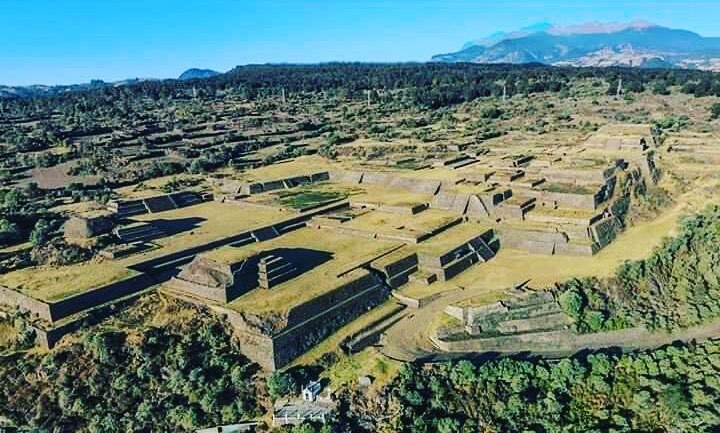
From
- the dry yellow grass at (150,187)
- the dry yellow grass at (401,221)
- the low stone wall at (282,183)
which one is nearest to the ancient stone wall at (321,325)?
the dry yellow grass at (401,221)

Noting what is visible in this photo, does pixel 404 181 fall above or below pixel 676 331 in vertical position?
above

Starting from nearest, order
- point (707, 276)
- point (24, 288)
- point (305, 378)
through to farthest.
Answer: point (305, 378), point (24, 288), point (707, 276)

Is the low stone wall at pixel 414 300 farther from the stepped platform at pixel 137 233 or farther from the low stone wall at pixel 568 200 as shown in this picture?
the stepped platform at pixel 137 233

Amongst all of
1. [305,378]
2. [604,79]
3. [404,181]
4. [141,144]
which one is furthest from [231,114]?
[305,378]

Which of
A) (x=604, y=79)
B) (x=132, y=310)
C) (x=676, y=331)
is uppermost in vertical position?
(x=604, y=79)

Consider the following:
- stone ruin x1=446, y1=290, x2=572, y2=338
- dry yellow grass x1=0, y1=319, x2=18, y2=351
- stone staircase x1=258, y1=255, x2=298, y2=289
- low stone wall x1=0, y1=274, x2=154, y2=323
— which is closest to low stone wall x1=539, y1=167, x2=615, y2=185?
stone ruin x1=446, y1=290, x2=572, y2=338

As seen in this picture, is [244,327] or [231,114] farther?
[231,114]

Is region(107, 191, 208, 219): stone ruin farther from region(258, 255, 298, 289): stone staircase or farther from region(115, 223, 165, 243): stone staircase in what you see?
region(258, 255, 298, 289): stone staircase

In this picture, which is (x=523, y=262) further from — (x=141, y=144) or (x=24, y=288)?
(x=141, y=144)
